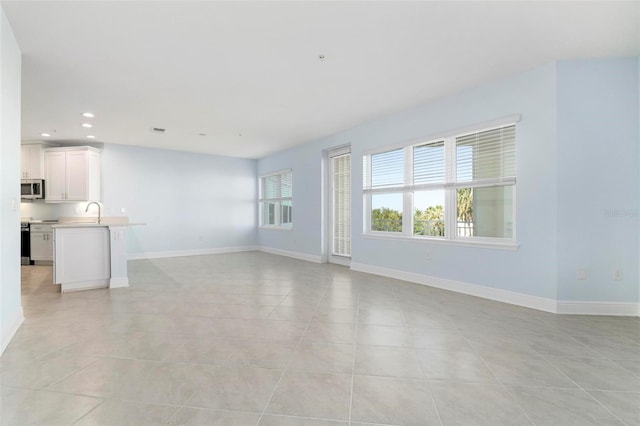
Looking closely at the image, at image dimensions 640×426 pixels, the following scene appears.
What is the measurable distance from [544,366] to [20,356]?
3923mm

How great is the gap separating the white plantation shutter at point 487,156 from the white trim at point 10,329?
16.8ft

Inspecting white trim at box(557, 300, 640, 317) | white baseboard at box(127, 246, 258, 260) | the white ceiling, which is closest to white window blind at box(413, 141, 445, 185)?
the white ceiling

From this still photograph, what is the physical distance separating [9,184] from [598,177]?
5820 mm

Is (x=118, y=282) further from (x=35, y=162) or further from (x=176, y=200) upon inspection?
(x=35, y=162)

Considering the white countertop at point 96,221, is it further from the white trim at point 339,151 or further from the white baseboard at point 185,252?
the white trim at point 339,151

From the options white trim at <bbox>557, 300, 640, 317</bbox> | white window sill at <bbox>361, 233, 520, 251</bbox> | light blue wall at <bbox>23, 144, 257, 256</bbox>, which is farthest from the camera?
light blue wall at <bbox>23, 144, 257, 256</bbox>

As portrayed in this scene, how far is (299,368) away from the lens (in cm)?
218

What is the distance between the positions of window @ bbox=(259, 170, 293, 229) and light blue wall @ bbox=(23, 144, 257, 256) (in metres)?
0.36

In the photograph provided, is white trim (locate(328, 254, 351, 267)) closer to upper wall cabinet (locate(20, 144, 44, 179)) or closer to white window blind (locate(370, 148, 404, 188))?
white window blind (locate(370, 148, 404, 188))

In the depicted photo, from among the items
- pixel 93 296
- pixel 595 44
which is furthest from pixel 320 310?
pixel 595 44

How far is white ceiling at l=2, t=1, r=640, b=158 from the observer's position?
2543 mm

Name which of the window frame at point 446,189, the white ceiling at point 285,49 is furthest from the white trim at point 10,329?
the window frame at point 446,189

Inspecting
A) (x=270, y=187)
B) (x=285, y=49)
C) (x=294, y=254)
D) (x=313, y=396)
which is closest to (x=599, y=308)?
(x=313, y=396)

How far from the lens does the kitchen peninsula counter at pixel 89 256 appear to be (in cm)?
429
